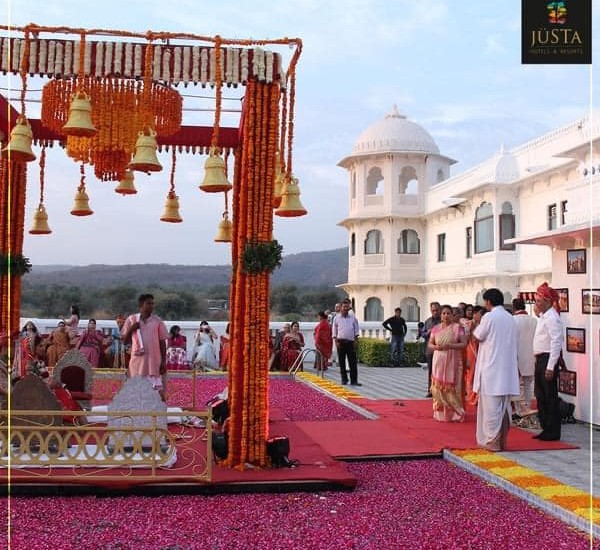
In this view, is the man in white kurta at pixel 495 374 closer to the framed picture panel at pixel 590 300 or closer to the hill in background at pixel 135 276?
the framed picture panel at pixel 590 300

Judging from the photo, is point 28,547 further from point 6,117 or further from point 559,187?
point 559,187

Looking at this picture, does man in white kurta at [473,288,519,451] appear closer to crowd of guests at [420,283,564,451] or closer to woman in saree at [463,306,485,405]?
crowd of guests at [420,283,564,451]

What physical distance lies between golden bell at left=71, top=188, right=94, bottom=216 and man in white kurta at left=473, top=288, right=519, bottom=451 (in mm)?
4919

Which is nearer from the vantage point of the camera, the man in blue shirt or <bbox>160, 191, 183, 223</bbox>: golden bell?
<bbox>160, 191, 183, 223</bbox>: golden bell

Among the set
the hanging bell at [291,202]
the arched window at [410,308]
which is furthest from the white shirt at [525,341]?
the arched window at [410,308]

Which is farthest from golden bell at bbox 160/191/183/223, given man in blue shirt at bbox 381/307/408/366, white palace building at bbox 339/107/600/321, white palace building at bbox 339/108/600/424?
white palace building at bbox 339/107/600/321

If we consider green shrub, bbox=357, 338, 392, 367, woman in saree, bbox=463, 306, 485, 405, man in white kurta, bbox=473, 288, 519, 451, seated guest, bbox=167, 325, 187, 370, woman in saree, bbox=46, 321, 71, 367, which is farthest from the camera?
Answer: green shrub, bbox=357, 338, 392, 367

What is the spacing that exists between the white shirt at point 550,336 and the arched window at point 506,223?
15.9 metres

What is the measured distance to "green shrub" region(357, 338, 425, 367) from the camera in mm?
19453

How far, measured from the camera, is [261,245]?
6691 millimetres

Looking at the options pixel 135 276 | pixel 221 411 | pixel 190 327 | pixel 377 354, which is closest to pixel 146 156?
pixel 221 411

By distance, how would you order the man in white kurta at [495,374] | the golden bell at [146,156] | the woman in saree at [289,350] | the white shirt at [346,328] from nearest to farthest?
the golden bell at [146,156] < the man in white kurta at [495,374] < the white shirt at [346,328] < the woman in saree at [289,350]

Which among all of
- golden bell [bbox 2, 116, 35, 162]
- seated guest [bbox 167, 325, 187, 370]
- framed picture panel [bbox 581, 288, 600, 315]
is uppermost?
golden bell [bbox 2, 116, 35, 162]

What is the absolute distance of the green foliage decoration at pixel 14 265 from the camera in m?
8.45
